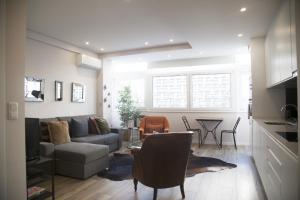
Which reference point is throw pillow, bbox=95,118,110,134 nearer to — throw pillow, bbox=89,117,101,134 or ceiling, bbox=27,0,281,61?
throw pillow, bbox=89,117,101,134

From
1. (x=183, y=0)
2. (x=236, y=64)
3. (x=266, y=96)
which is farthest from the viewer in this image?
(x=236, y=64)

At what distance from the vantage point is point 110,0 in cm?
313

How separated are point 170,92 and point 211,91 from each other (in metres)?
1.33

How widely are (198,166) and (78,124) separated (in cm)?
281

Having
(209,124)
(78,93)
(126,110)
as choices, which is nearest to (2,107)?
(78,93)

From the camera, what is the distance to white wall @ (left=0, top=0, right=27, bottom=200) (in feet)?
4.83

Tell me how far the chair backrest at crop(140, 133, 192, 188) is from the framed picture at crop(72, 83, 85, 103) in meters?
3.56

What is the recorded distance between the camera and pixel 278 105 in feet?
14.4

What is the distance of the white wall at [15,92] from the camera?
4.83 feet

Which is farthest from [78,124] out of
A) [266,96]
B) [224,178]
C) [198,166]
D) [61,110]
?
[266,96]

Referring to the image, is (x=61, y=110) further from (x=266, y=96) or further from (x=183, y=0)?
(x=266, y=96)

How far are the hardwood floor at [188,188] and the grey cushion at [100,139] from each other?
105 centimetres

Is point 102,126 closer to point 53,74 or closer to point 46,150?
point 53,74

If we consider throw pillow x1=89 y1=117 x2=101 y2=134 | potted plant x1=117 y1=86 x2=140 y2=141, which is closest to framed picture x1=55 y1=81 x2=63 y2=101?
throw pillow x1=89 y1=117 x2=101 y2=134
